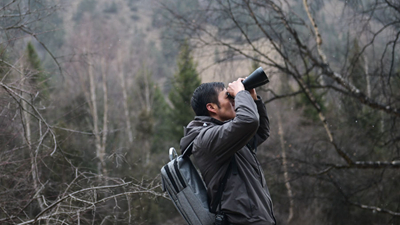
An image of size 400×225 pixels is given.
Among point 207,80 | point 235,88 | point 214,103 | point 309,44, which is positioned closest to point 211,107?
point 214,103

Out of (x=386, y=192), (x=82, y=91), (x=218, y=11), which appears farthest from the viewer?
(x=82, y=91)

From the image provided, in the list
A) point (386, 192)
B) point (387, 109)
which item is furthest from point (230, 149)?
point (386, 192)

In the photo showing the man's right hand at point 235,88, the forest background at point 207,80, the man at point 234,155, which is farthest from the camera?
the forest background at point 207,80

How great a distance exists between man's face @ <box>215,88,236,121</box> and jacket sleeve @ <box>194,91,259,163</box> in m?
0.21

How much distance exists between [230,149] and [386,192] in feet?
26.6

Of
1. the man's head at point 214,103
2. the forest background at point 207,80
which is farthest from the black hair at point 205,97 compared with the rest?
the forest background at point 207,80

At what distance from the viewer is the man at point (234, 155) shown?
197 centimetres

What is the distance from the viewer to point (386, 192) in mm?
8750

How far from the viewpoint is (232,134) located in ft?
6.50

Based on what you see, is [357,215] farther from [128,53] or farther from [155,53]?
[155,53]

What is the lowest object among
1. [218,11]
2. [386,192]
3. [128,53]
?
[386,192]

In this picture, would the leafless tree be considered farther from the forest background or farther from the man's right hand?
the man's right hand

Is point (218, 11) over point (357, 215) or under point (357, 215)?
over

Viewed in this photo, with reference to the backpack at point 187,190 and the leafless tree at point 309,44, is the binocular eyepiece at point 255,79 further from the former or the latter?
the leafless tree at point 309,44
